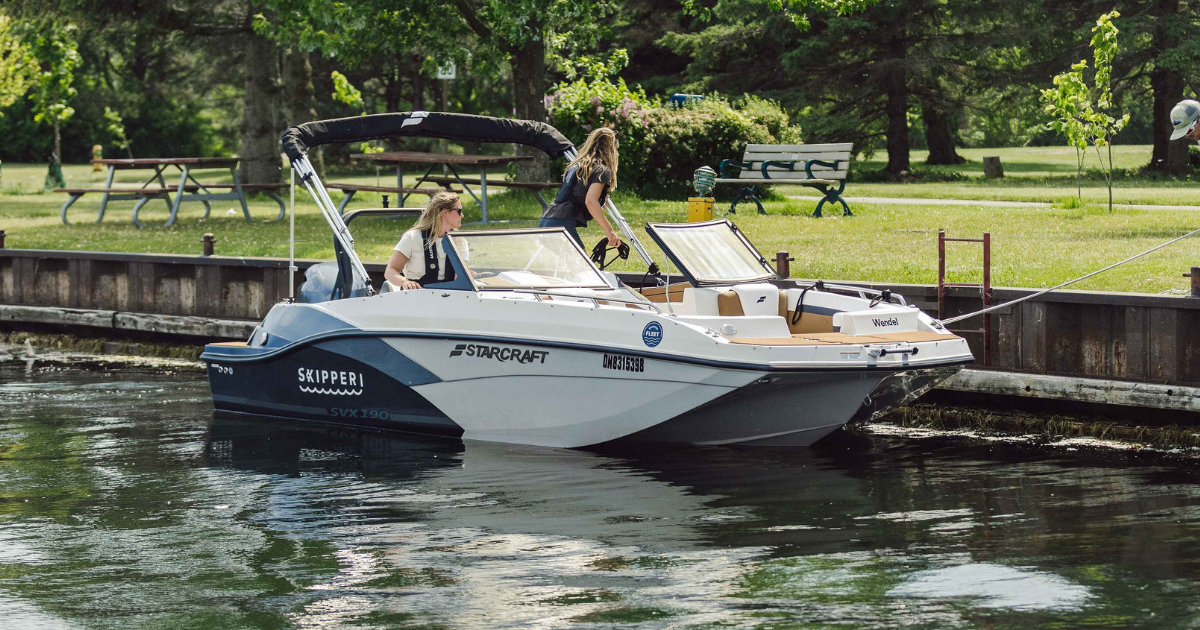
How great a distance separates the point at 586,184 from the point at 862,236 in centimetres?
654

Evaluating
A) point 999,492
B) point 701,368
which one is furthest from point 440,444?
point 999,492

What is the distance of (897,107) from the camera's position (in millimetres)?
32969

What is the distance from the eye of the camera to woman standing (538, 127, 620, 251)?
10875 millimetres

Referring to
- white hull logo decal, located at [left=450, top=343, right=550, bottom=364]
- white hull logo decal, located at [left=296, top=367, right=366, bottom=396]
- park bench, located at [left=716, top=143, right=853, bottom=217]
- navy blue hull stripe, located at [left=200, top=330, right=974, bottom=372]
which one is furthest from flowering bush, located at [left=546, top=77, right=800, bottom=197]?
white hull logo decal, located at [left=450, top=343, right=550, bottom=364]

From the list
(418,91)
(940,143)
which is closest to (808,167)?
(940,143)

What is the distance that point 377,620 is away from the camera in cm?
633

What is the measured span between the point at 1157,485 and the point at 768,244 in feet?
25.0

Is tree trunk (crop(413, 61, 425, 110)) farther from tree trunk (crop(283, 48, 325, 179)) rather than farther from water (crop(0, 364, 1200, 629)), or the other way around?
water (crop(0, 364, 1200, 629))

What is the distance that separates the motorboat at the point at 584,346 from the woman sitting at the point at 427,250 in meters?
0.12

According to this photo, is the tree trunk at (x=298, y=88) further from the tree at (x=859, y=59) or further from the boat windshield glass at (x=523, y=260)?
the boat windshield glass at (x=523, y=260)

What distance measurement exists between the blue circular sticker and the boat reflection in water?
2.80 feet

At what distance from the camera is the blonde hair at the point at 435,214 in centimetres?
1028

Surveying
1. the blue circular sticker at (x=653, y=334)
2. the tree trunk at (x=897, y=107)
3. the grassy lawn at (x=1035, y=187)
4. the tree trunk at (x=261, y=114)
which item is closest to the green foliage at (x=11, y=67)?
the tree trunk at (x=261, y=114)

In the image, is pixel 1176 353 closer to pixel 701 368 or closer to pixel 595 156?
pixel 701 368
